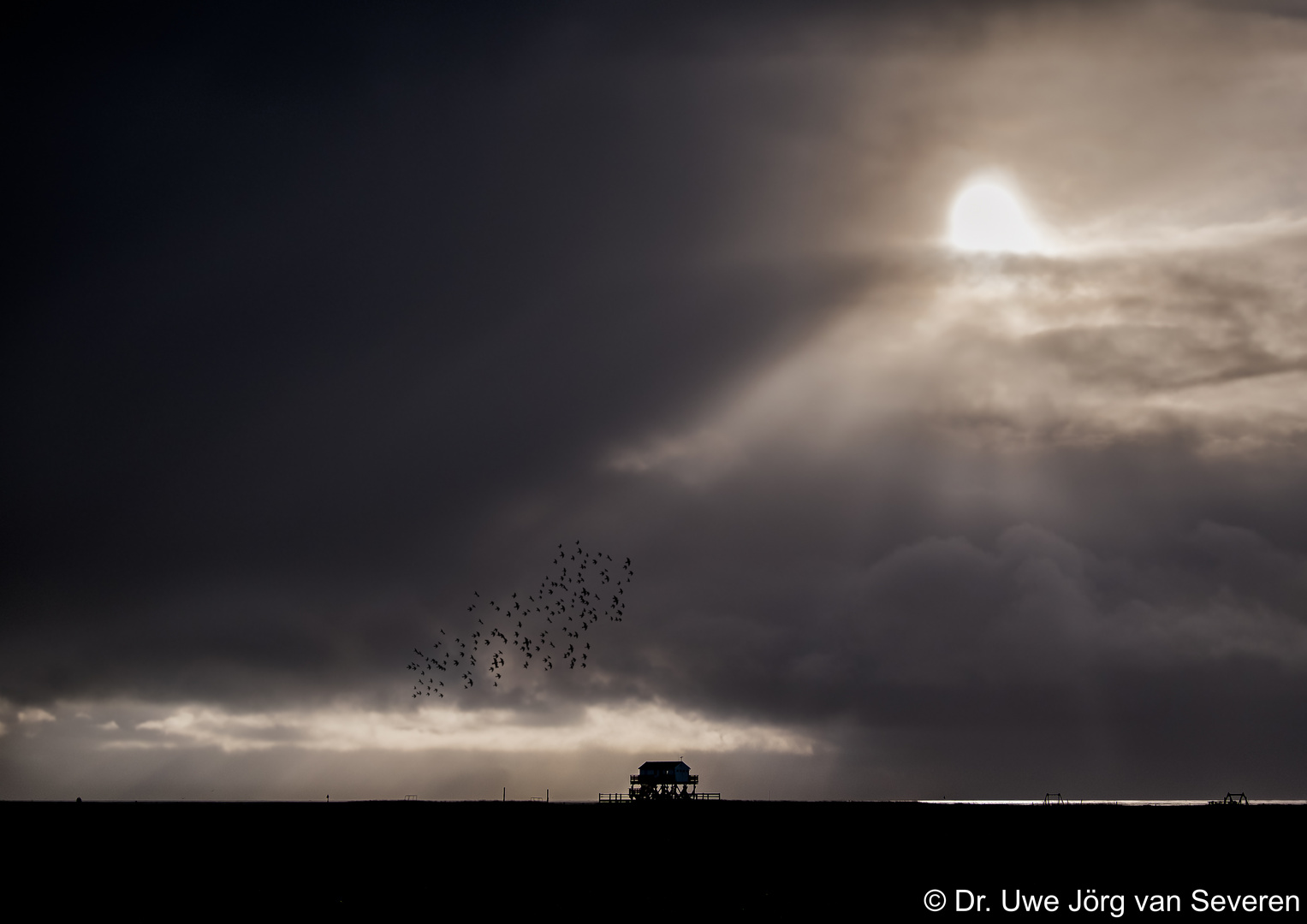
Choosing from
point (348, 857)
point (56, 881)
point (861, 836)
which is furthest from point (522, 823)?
point (56, 881)

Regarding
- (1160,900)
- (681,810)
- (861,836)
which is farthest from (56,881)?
(681,810)

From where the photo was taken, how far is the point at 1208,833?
132m

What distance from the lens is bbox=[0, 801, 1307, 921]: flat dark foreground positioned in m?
62.4

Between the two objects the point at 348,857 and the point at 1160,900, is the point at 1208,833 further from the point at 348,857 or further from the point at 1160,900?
the point at 348,857

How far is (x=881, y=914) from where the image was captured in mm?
58844

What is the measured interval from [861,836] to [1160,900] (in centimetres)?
6536

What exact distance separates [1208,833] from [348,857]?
103139 millimetres

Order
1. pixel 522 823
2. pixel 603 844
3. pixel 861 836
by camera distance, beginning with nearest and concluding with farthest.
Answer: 1. pixel 603 844
2. pixel 861 836
3. pixel 522 823

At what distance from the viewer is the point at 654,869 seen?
80.6 metres

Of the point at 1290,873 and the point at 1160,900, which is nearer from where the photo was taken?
the point at 1160,900

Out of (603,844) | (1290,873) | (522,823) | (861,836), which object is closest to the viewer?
(1290,873)

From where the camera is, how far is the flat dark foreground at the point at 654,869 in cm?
6241

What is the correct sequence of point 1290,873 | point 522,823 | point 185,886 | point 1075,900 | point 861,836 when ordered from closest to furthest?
point 1075,900 → point 185,886 → point 1290,873 → point 861,836 → point 522,823

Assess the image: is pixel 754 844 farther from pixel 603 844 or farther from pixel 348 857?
pixel 348 857
